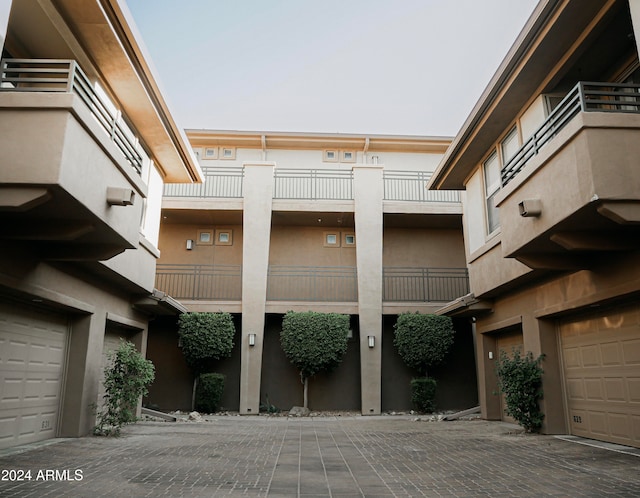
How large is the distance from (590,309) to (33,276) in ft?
30.8

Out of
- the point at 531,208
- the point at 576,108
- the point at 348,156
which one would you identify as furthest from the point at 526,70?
the point at 348,156

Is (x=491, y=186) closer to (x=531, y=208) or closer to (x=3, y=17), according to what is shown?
(x=531, y=208)

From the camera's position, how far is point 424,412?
1528cm

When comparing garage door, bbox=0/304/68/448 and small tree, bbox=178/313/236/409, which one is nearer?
garage door, bbox=0/304/68/448

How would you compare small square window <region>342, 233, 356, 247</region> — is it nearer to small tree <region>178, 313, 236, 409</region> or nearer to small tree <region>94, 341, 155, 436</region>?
small tree <region>178, 313, 236, 409</region>

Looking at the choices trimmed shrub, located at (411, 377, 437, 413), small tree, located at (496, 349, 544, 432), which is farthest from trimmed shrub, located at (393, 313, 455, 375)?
small tree, located at (496, 349, 544, 432)

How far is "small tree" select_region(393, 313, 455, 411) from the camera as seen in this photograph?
14992 millimetres

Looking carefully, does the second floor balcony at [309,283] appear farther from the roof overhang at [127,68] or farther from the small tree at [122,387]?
the small tree at [122,387]

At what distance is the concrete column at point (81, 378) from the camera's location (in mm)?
9211

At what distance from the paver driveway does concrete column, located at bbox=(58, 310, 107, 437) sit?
1.58ft

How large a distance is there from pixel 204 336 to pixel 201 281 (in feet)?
9.76

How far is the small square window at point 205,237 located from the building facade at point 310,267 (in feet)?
0.13

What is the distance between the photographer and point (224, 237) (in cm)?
1839

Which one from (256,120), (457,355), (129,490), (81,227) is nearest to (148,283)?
(81,227)
